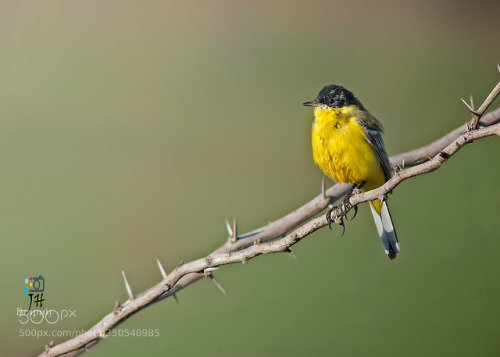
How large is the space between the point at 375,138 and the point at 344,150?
0.63 feet

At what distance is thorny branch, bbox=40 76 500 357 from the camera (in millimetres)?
1371

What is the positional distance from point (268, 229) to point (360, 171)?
2.33ft

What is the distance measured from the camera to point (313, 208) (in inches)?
84.1

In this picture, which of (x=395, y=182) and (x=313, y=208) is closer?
(x=395, y=182)

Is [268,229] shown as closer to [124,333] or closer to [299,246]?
[124,333]

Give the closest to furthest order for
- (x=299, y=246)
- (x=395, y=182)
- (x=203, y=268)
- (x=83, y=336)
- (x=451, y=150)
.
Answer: (x=451, y=150) → (x=395, y=182) → (x=203, y=268) → (x=83, y=336) → (x=299, y=246)

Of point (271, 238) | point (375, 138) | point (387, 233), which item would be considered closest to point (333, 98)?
point (375, 138)

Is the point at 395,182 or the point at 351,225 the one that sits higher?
the point at 351,225

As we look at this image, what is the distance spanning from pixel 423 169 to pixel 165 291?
904 mm

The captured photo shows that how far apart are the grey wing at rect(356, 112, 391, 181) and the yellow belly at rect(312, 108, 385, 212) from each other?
19mm

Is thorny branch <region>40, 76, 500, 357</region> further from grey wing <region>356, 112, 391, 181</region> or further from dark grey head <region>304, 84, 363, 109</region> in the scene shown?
dark grey head <region>304, 84, 363, 109</region>

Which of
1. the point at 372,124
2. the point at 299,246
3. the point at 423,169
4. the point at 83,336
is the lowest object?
the point at 83,336

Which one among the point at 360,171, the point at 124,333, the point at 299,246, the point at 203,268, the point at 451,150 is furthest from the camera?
the point at 299,246

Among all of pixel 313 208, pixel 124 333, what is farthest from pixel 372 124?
pixel 124 333
